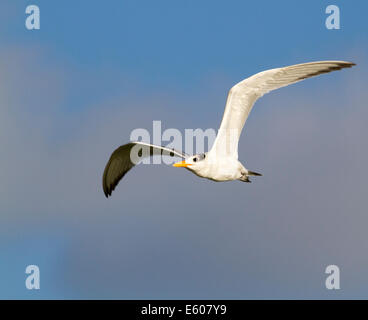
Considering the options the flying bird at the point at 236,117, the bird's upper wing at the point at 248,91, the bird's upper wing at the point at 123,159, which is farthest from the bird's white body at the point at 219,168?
the bird's upper wing at the point at 123,159

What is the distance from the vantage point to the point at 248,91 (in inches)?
594

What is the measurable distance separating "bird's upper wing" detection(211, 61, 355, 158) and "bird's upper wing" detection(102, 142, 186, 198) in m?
1.60

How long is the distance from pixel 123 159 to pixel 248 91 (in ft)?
15.3

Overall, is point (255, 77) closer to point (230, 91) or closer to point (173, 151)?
point (230, 91)

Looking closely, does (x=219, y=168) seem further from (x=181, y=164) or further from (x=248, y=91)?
(x=248, y=91)

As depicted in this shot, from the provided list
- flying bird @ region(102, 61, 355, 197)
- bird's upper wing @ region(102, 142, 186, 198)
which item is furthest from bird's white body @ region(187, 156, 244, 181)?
bird's upper wing @ region(102, 142, 186, 198)

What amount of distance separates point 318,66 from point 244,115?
2.08 m

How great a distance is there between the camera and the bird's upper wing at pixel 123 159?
16.7 metres

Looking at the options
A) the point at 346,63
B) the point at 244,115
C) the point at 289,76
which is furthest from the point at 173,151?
the point at 346,63

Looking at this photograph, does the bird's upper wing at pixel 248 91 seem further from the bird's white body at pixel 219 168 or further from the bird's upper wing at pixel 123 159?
the bird's upper wing at pixel 123 159

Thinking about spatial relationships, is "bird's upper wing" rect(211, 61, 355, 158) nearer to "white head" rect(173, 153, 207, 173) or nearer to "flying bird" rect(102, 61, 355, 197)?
"flying bird" rect(102, 61, 355, 197)

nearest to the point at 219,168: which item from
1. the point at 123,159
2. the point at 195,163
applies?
the point at 195,163

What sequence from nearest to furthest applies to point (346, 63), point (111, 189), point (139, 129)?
point (346, 63) → point (139, 129) → point (111, 189)

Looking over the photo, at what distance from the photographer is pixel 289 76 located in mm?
15047
